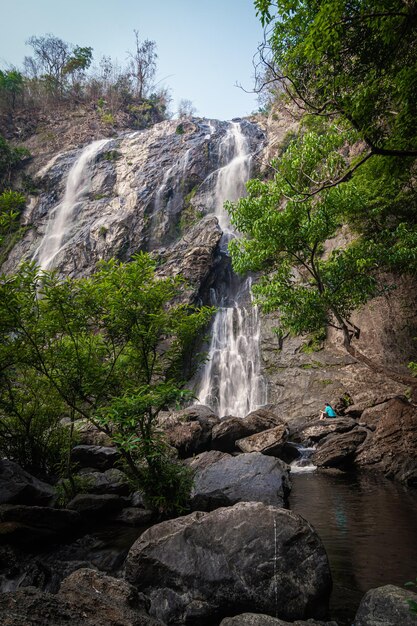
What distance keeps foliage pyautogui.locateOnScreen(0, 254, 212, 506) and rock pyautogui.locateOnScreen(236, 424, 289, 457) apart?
7038 mm

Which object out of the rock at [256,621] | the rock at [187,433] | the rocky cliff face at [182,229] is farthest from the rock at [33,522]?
the rocky cliff face at [182,229]

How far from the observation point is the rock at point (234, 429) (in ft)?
46.6

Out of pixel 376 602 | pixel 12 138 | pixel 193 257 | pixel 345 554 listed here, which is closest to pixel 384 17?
pixel 376 602

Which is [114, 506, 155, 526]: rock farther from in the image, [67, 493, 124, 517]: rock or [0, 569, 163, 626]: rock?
[0, 569, 163, 626]: rock

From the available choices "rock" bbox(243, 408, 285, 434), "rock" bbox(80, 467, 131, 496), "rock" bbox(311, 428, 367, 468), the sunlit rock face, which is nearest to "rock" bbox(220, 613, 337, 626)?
"rock" bbox(80, 467, 131, 496)

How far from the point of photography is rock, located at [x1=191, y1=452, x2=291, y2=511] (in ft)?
25.6

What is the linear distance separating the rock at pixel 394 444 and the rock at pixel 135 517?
719 cm

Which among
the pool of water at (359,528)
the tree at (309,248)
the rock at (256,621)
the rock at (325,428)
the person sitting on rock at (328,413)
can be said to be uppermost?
the tree at (309,248)

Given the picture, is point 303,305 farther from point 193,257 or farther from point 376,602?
point 193,257

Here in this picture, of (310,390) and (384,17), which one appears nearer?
(384,17)

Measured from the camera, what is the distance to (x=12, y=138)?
48938mm

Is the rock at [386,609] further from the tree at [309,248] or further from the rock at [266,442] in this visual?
the rock at [266,442]

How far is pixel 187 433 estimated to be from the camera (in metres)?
13.6

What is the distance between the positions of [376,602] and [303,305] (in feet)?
29.2
